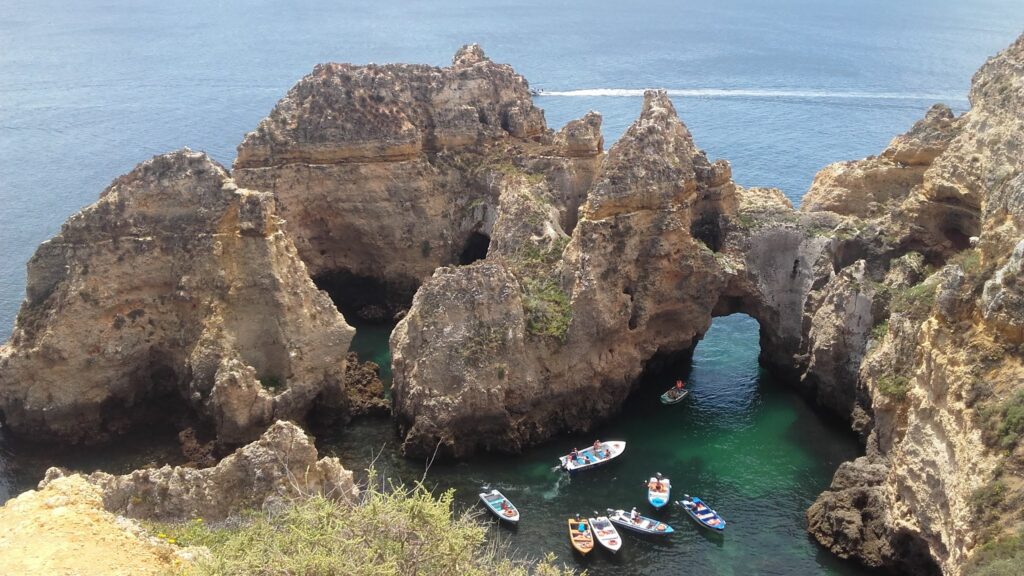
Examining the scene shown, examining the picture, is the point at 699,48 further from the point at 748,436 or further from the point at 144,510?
the point at 144,510

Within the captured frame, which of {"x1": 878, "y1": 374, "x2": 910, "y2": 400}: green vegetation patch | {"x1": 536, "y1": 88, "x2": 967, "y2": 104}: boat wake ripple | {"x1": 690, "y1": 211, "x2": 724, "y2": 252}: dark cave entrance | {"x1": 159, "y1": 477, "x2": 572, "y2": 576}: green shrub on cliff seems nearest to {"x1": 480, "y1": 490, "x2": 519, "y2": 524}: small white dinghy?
{"x1": 159, "y1": 477, "x2": 572, "y2": 576}: green shrub on cliff

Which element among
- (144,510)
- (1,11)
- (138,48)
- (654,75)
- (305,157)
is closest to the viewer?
(144,510)

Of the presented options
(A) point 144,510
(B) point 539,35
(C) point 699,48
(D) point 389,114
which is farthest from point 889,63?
(A) point 144,510

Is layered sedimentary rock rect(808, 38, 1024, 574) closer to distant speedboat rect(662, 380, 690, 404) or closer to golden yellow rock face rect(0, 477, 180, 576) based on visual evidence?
distant speedboat rect(662, 380, 690, 404)

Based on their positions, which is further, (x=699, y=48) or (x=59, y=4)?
(x=59, y=4)

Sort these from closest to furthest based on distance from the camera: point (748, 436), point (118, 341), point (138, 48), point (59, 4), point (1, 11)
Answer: point (118, 341), point (748, 436), point (138, 48), point (1, 11), point (59, 4)

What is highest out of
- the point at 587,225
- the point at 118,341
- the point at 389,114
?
the point at 389,114

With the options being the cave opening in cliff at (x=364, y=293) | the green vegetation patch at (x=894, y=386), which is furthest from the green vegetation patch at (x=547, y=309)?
the cave opening in cliff at (x=364, y=293)
